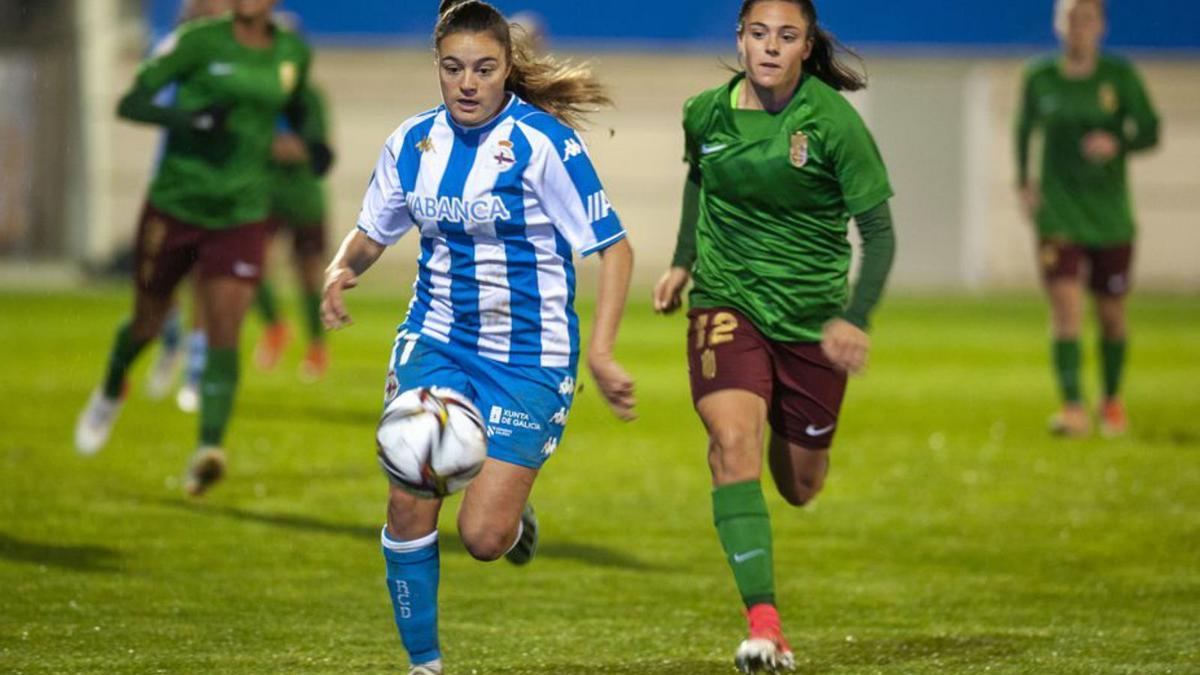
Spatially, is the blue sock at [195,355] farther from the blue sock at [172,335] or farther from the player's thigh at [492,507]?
the player's thigh at [492,507]

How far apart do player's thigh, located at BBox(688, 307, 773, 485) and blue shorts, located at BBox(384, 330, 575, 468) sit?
57 centimetres

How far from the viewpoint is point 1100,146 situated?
1191cm

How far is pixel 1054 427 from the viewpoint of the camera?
12234mm

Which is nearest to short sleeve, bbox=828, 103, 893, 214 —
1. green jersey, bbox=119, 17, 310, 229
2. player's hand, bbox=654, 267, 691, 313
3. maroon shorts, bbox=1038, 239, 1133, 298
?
player's hand, bbox=654, 267, 691, 313

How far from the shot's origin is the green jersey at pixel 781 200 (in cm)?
605

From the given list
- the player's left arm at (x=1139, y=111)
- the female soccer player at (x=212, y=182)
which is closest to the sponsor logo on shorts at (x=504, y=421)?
the female soccer player at (x=212, y=182)

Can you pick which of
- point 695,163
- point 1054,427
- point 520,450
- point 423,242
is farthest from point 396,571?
point 1054,427

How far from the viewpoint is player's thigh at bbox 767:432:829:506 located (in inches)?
265

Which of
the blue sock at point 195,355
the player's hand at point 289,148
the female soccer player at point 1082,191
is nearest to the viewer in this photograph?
the player's hand at point 289,148

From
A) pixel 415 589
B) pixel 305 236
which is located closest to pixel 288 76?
Result: pixel 415 589

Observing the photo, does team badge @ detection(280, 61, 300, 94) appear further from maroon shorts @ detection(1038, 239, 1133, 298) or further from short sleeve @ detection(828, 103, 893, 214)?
maroon shorts @ detection(1038, 239, 1133, 298)

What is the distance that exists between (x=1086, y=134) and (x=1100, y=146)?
30 centimetres

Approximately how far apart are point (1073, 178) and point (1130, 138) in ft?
1.38

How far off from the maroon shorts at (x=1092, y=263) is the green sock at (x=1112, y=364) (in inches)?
12.0
